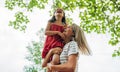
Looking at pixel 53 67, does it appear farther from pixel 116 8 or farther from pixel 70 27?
pixel 116 8

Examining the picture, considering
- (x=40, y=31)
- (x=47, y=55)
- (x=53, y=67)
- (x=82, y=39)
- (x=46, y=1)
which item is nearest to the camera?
(x=53, y=67)

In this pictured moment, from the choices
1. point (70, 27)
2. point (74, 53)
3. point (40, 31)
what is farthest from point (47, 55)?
point (40, 31)

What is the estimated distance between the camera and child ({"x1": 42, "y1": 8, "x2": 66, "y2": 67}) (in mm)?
4646

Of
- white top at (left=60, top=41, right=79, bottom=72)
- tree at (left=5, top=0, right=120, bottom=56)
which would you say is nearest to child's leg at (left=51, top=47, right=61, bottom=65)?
white top at (left=60, top=41, right=79, bottom=72)

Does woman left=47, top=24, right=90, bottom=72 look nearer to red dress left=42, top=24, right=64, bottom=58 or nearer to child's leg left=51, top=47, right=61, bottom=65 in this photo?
child's leg left=51, top=47, right=61, bottom=65

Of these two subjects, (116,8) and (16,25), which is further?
(16,25)

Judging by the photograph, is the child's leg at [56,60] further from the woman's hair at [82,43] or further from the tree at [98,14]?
the tree at [98,14]

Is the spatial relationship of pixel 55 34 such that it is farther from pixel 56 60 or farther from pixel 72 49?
pixel 72 49

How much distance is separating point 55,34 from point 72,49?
3.40 ft

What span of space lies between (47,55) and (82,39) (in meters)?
0.90

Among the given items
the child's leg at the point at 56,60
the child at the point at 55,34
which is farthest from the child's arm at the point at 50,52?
the child's leg at the point at 56,60

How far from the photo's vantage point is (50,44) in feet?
15.8

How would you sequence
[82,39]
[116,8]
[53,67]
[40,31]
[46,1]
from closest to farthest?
[53,67], [82,39], [116,8], [46,1], [40,31]

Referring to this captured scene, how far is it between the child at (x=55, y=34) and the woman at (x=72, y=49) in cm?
27
